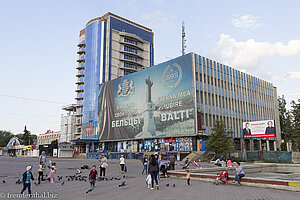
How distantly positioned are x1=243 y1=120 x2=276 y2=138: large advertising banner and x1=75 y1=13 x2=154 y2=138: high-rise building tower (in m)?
49.8

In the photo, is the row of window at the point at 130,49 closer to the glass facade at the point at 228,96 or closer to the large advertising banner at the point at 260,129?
the glass facade at the point at 228,96

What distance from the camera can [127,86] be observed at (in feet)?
235

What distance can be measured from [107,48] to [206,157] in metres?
59.0

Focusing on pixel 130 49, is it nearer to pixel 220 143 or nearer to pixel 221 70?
pixel 221 70

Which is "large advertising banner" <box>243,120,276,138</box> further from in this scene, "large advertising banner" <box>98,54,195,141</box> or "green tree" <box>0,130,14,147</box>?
"green tree" <box>0,130,14,147</box>

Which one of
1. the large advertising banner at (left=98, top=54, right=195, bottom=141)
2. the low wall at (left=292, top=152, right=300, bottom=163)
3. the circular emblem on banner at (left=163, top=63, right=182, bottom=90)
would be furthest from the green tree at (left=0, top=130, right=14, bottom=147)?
the low wall at (left=292, top=152, right=300, bottom=163)

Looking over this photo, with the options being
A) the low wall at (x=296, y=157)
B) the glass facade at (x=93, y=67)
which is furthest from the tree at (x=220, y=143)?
the glass facade at (x=93, y=67)

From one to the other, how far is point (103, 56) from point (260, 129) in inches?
2352

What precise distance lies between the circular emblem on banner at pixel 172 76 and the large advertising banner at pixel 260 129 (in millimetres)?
17228

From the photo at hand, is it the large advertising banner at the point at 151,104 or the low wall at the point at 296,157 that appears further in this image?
the large advertising banner at the point at 151,104

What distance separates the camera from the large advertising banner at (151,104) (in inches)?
2207

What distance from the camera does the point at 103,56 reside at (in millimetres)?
91938

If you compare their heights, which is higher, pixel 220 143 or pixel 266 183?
pixel 220 143

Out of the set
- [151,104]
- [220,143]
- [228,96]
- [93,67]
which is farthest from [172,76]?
[93,67]
